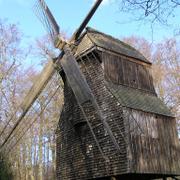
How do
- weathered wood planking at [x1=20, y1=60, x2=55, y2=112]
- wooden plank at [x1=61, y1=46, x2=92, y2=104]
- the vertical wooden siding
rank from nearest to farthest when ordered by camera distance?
1. the vertical wooden siding
2. wooden plank at [x1=61, y1=46, x2=92, y2=104]
3. weathered wood planking at [x1=20, y1=60, x2=55, y2=112]

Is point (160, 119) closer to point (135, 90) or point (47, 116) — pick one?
point (135, 90)

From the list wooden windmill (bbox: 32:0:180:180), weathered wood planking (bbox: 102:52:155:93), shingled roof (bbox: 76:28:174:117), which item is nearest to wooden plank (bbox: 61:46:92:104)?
wooden windmill (bbox: 32:0:180:180)

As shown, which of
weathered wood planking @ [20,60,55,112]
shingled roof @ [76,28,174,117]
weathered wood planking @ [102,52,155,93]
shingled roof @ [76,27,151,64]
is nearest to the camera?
shingled roof @ [76,28,174,117]

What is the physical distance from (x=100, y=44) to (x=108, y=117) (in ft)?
10.8

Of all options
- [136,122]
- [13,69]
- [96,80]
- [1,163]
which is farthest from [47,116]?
[136,122]

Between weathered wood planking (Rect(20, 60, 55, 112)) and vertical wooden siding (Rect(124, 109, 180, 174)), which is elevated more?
weathered wood planking (Rect(20, 60, 55, 112))

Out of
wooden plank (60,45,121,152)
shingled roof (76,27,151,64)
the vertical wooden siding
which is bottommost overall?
the vertical wooden siding

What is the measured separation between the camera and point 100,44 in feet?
48.4

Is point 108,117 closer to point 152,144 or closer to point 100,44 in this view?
point 152,144

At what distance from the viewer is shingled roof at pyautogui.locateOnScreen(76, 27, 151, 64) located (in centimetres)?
1478

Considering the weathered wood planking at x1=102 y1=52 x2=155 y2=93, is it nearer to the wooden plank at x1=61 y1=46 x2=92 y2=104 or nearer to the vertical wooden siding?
the wooden plank at x1=61 y1=46 x2=92 y2=104

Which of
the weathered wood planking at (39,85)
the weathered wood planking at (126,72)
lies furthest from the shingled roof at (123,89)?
the weathered wood planking at (39,85)

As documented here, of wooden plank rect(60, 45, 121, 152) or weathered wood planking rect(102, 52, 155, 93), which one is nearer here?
wooden plank rect(60, 45, 121, 152)

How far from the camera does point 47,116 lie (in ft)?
82.4
